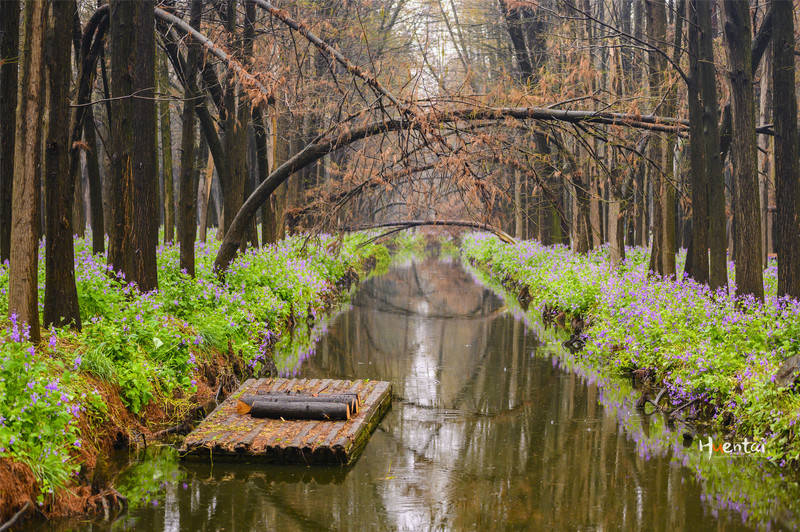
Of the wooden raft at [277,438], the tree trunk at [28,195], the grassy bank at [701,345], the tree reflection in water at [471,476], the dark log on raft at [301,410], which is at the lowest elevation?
the tree reflection in water at [471,476]

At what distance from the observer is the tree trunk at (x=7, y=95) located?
36.6 ft

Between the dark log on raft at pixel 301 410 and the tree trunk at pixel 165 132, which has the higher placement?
the tree trunk at pixel 165 132

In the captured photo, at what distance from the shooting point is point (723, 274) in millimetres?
12391

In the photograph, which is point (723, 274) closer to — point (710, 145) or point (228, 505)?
point (710, 145)

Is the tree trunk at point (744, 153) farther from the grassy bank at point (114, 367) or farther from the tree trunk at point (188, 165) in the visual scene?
the tree trunk at point (188, 165)

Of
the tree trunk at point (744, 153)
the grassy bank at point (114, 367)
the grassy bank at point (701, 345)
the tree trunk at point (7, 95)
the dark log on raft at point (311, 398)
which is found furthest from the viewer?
the tree trunk at point (744, 153)

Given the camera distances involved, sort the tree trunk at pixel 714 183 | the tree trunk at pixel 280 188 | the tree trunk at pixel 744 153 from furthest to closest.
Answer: the tree trunk at pixel 280 188 → the tree trunk at pixel 714 183 → the tree trunk at pixel 744 153

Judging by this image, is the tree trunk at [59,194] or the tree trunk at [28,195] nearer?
the tree trunk at [28,195]

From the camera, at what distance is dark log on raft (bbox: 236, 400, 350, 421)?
8.56 meters

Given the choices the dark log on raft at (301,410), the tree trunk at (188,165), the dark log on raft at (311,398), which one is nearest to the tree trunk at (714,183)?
the dark log on raft at (311,398)

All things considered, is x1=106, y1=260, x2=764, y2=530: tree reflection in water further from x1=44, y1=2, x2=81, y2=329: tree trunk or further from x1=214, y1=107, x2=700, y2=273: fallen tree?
x1=214, y1=107, x2=700, y2=273: fallen tree

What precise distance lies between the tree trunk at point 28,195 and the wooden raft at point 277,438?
1.96 metres

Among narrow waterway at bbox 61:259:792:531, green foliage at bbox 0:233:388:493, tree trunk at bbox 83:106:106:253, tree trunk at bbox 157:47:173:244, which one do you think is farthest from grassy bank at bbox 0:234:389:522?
tree trunk at bbox 157:47:173:244

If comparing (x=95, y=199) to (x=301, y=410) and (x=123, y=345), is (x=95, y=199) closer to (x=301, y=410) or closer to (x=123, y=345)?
(x=123, y=345)
